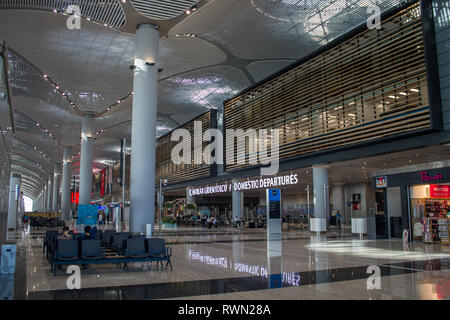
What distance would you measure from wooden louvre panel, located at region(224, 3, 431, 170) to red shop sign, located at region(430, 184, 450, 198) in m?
3.74

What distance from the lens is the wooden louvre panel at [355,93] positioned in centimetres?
1545

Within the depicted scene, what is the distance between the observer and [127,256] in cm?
877

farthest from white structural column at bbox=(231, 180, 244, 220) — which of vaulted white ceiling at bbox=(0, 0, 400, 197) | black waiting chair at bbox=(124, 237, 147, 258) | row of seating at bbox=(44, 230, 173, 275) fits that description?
black waiting chair at bbox=(124, 237, 147, 258)

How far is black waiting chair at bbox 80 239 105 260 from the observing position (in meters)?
8.42

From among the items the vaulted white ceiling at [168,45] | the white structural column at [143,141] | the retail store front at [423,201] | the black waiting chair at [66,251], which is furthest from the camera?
the vaulted white ceiling at [168,45]

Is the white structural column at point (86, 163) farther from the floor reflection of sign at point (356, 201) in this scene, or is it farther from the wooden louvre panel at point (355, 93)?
the floor reflection of sign at point (356, 201)

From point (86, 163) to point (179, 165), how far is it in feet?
33.1

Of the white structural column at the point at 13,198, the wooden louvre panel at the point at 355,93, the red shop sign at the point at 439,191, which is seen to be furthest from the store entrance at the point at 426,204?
the white structural column at the point at 13,198

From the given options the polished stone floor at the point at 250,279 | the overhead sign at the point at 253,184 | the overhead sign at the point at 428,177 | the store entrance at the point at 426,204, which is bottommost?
the polished stone floor at the point at 250,279

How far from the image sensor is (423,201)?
17891 mm

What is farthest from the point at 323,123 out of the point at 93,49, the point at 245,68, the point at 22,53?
the point at 22,53

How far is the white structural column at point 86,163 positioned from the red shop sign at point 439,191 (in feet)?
88.8

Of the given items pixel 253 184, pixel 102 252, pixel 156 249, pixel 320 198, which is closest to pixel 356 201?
pixel 253 184
